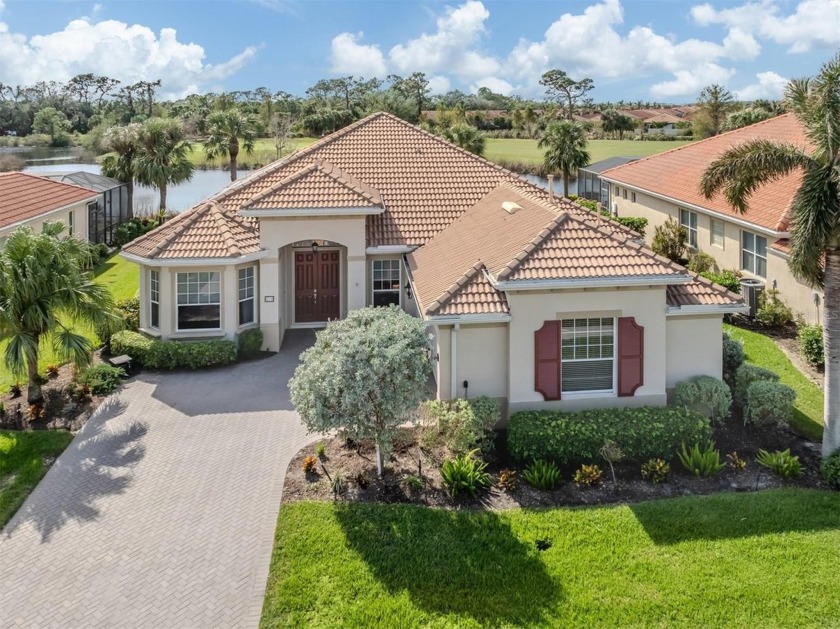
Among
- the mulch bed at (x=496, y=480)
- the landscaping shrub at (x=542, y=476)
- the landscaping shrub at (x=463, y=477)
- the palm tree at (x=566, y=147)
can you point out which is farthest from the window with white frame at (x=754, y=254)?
the palm tree at (x=566, y=147)

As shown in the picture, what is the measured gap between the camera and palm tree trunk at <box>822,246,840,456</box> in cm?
1255

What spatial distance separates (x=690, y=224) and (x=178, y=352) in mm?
23195

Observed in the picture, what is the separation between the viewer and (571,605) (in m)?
9.16

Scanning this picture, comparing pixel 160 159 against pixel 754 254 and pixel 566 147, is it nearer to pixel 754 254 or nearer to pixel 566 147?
pixel 566 147

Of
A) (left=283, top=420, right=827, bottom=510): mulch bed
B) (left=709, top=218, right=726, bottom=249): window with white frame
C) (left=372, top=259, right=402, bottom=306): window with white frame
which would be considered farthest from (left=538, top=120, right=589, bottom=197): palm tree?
(left=283, top=420, right=827, bottom=510): mulch bed

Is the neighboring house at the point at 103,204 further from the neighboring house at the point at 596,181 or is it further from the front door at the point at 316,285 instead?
the neighboring house at the point at 596,181

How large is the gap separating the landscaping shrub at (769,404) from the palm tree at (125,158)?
38063 mm

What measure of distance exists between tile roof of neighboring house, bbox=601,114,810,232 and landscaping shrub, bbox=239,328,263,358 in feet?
46.6

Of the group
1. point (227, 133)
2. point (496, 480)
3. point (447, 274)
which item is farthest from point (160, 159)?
point (496, 480)

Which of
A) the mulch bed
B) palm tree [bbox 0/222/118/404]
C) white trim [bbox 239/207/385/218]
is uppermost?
white trim [bbox 239/207/385/218]

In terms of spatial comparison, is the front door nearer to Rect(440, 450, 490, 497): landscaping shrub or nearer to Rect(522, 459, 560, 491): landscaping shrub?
Rect(440, 450, 490, 497): landscaping shrub

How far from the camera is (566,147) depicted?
4866 cm

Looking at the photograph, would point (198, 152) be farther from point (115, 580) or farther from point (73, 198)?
point (115, 580)

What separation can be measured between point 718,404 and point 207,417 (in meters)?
11.9
